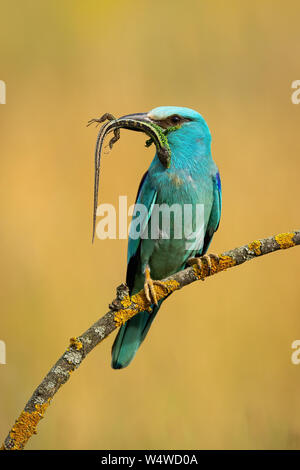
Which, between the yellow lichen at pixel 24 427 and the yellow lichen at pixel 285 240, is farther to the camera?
the yellow lichen at pixel 285 240

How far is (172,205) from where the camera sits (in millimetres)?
1978

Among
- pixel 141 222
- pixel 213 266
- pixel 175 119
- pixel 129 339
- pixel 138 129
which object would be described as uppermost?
pixel 175 119

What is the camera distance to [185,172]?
197cm

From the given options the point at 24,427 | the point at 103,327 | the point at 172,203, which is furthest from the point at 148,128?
the point at 24,427

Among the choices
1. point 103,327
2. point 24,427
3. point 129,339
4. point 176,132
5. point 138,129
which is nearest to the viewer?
point 24,427

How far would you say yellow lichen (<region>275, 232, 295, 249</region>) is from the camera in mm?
1402

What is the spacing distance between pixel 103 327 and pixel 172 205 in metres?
0.78

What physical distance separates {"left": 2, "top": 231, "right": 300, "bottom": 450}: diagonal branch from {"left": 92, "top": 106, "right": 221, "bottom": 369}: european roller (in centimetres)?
43

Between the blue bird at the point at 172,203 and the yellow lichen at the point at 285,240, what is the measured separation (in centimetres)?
58

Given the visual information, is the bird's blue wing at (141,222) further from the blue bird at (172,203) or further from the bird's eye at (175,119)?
the bird's eye at (175,119)

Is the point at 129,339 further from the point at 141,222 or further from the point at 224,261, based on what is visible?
the point at 224,261

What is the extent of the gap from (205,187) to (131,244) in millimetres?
341

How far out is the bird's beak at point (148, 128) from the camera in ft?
5.59

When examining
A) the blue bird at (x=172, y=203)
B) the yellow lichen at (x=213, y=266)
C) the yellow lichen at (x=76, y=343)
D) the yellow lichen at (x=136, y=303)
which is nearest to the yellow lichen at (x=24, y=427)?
the yellow lichen at (x=76, y=343)
